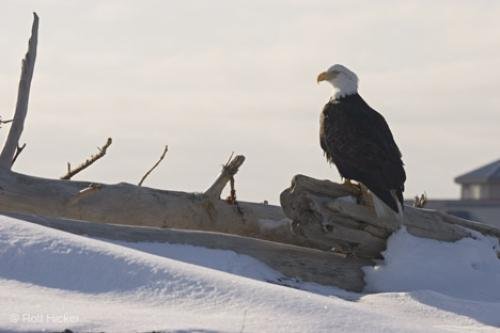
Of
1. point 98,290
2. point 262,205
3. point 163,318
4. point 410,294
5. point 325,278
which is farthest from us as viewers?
point 262,205

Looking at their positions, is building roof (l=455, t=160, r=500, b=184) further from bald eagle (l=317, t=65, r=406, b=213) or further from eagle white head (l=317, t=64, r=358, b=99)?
bald eagle (l=317, t=65, r=406, b=213)

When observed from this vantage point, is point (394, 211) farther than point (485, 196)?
No

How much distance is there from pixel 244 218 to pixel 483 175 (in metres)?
59.2

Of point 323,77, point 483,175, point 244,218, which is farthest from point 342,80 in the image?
point 483,175

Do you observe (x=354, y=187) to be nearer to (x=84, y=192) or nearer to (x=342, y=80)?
(x=342, y=80)

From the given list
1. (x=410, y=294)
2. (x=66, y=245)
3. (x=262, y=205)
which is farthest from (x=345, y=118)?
(x=66, y=245)

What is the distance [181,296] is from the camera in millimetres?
8328

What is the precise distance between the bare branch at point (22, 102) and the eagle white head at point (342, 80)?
258cm

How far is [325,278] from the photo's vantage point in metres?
10.5

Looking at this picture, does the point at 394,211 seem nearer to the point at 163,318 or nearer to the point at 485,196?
the point at 163,318

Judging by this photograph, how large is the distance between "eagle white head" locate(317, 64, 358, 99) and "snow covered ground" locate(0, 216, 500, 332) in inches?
79.6

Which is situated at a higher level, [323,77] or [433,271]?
[323,77]

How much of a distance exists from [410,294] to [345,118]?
223 cm
